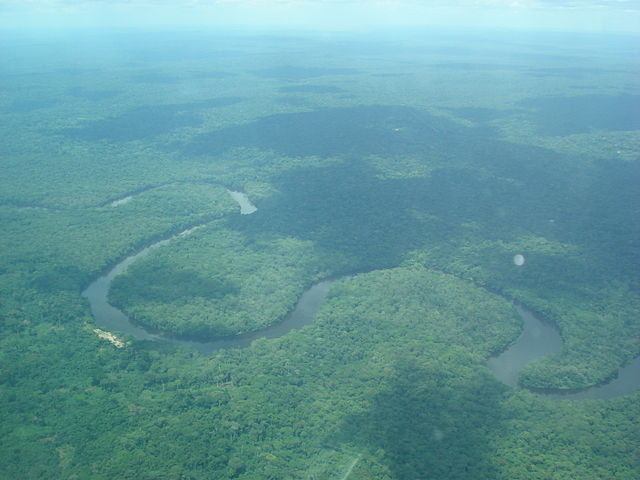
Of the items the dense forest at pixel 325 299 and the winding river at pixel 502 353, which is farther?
the winding river at pixel 502 353

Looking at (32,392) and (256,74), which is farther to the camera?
(256,74)

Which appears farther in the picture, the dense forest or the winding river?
the winding river

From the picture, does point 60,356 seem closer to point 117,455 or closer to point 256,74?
point 117,455

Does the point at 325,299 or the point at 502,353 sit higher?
the point at 325,299

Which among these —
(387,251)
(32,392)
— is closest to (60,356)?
(32,392)
